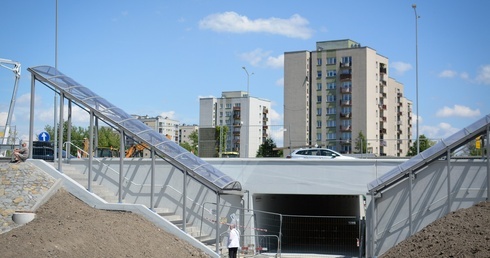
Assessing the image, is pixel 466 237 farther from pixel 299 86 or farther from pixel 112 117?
pixel 299 86

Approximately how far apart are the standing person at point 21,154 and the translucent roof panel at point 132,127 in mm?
2412

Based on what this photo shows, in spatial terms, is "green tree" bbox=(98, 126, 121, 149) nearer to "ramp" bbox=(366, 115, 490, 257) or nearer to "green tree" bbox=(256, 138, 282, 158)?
"green tree" bbox=(256, 138, 282, 158)

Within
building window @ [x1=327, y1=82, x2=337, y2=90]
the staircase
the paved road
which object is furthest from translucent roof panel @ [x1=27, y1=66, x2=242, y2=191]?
building window @ [x1=327, y1=82, x2=337, y2=90]

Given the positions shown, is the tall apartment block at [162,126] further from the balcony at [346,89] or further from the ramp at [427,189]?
the balcony at [346,89]

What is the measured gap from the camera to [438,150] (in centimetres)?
2045

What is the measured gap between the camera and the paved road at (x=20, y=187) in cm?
1975

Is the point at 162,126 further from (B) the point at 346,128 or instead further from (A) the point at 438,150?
(B) the point at 346,128

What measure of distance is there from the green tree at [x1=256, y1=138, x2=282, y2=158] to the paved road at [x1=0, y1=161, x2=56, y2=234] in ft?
78.9

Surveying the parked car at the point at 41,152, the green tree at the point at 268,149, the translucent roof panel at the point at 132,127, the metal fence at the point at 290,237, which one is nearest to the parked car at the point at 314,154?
the metal fence at the point at 290,237

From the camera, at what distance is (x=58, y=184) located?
2103 centimetres

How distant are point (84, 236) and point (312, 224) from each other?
15338 millimetres

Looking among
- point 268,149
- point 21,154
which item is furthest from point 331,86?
point 21,154

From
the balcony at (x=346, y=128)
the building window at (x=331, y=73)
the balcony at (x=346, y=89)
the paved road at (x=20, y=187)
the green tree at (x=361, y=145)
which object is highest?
the building window at (x=331, y=73)

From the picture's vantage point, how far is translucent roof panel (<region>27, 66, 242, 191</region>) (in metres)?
21.3
